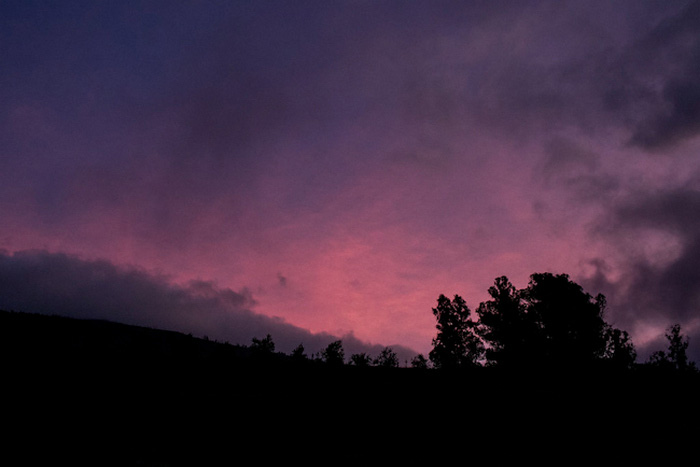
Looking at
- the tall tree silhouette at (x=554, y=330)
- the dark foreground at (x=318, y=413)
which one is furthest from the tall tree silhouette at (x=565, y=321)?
the dark foreground at (x=318, y=413)

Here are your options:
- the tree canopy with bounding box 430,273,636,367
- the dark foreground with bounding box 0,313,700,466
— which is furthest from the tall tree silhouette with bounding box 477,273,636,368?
the dark foreground with bounding box 0,313,700,466

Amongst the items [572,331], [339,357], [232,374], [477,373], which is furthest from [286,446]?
[339,357]

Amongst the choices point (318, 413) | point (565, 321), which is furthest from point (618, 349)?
point (318, 413)

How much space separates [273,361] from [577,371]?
12.3 metres

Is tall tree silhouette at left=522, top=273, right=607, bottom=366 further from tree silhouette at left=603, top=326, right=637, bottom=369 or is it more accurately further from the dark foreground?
the dark foreground

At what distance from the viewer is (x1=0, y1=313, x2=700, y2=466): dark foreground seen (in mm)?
10312

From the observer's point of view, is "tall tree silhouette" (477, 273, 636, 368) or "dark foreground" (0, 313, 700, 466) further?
"tall tree silhouette" (477, 273, 636, 368)

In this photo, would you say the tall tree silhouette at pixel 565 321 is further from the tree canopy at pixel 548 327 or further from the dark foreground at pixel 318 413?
the dark foreground at pixel 318 413

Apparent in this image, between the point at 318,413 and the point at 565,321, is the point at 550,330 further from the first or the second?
the point at 318,413

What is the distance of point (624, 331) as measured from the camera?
37125 millimetres

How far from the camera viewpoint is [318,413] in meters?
12.5

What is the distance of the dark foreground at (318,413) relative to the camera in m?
10.3

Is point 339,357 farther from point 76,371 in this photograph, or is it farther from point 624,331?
point 76,371

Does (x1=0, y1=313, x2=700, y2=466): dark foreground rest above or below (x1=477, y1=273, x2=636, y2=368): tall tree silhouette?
below
